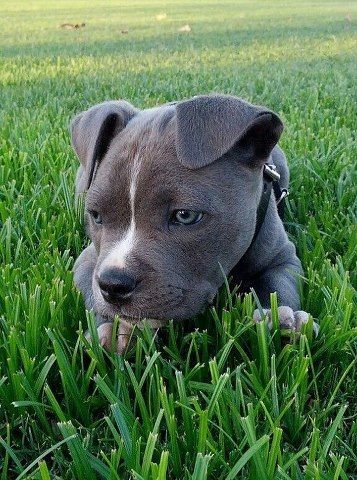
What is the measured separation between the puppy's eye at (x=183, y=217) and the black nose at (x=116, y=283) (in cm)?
29

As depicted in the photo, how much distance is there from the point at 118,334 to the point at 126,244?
34 centimetres

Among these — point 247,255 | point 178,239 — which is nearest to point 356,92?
point 247,255

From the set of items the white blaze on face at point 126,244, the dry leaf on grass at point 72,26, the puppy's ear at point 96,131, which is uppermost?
the puppy's ear at point 96,131

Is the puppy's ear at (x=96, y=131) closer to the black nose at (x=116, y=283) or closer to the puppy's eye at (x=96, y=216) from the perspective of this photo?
the puppy's eye at (x=96, y=216)

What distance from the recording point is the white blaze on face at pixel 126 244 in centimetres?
244

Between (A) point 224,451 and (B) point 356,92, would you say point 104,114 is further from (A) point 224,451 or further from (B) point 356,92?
(B) point 356,92

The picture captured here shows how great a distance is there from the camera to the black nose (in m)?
2.39

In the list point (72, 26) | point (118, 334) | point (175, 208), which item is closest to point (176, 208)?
point (175, 208)

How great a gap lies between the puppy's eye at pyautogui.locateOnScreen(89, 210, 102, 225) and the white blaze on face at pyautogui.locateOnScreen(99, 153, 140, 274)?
0.65 ft

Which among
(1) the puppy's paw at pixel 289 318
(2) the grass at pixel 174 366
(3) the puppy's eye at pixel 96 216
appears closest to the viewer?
(2) the grass at pixel 174 366

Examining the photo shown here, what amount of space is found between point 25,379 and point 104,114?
123cm

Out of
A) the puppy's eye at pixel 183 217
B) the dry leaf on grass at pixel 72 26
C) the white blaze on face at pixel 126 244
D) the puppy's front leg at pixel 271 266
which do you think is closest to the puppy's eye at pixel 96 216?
the white blaze on face at pixel 126 244

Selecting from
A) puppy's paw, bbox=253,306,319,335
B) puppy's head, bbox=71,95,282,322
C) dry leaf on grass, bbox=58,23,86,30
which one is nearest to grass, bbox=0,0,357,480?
puppy's paw, bbox=253,306,319,335

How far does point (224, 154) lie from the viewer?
2.71 meters
